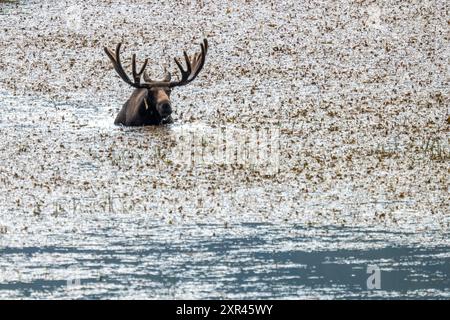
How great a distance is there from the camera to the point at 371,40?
33.1 m

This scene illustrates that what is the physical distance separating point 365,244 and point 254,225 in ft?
4.96

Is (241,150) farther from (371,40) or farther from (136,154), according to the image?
(371,40)

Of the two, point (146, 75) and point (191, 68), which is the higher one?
point (191, 68)

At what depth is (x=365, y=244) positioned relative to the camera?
16.4 metres

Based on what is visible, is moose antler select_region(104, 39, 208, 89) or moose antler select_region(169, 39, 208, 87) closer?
moose antler select_region(104, 39, 208, 89)

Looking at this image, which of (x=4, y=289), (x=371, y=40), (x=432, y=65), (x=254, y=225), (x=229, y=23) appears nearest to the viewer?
(x=4, y=289)

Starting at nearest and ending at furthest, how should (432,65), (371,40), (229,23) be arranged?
1. (432,65)
2. (371,40)
3. (229,23)

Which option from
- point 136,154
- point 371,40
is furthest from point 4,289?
point 371,40

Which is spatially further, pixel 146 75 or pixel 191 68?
pixel 191 68

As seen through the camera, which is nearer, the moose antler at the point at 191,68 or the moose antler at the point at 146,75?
the moose antler at the point at 146,75

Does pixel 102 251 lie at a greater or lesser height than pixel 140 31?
lesser

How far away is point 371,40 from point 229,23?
413cm

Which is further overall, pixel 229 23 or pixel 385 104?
pixel 229 23
